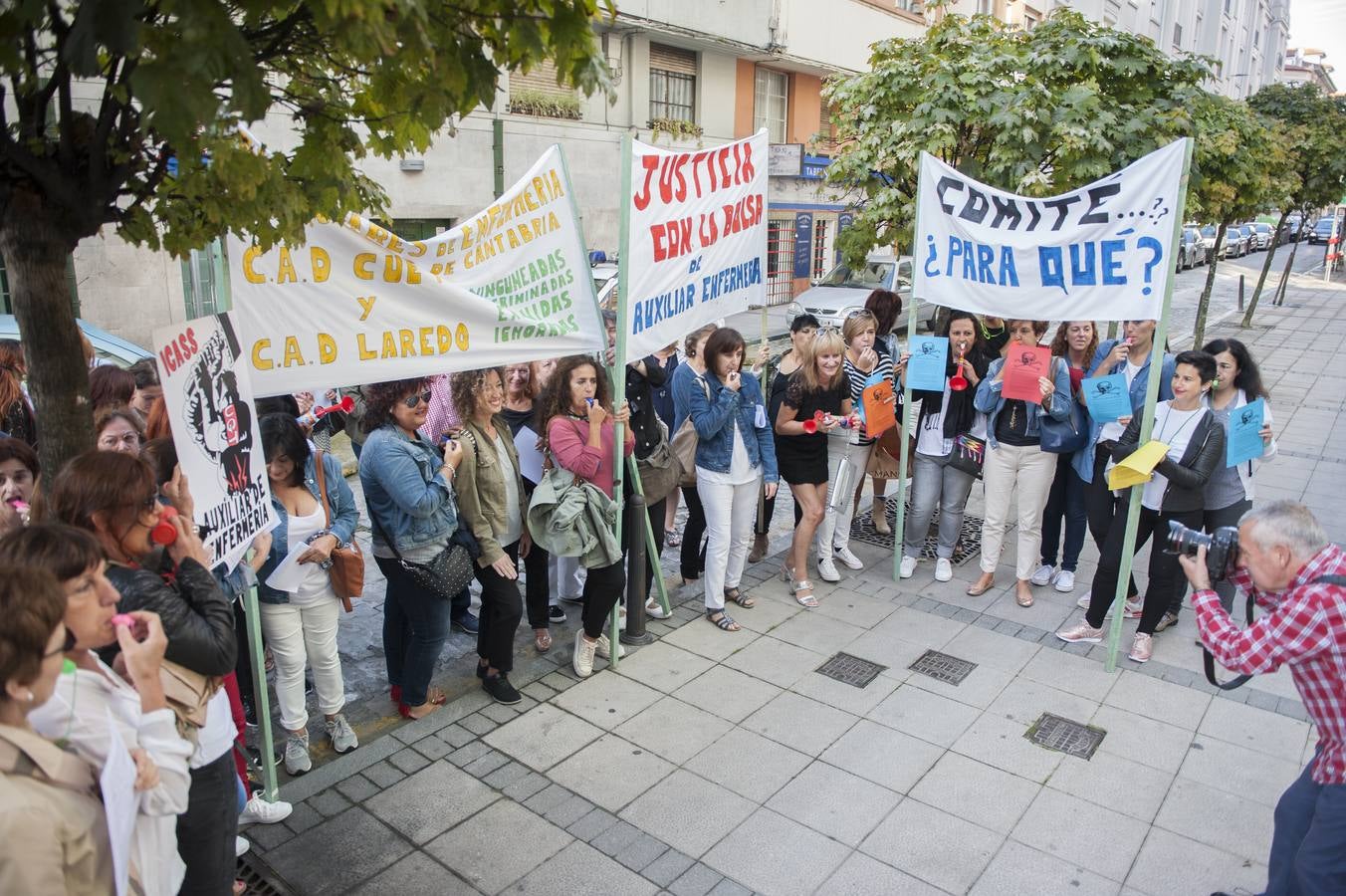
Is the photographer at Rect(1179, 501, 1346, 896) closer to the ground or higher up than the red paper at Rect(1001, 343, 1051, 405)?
closer to the ground

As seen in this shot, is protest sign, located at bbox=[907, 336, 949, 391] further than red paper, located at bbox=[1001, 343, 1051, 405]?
Yes

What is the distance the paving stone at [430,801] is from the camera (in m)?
4.29

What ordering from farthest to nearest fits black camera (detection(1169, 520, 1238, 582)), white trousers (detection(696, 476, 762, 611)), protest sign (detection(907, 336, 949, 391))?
protest sign (detection(907, 336, 949, 391)) → white trousers (detection(696, 476, 762, 611)) → black camera (detection(1169, 520, 1238, 582))

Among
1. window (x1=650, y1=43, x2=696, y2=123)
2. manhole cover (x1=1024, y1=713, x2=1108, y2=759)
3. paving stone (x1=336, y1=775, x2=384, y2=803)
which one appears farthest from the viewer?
window (x1=650, y1=43, x2=696, y2=123)

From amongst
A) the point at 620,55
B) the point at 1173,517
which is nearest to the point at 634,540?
the point at 1173,517

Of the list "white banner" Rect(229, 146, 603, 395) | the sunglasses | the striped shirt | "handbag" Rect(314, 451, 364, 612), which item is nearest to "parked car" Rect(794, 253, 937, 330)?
the striped shirt

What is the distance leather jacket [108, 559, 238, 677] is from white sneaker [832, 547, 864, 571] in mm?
5031

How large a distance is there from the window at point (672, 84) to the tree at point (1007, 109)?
13.9 meters

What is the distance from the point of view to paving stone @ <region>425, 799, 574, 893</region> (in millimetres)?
3986

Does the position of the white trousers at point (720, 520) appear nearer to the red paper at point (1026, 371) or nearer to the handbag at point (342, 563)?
the red paper at point (1026, 371)

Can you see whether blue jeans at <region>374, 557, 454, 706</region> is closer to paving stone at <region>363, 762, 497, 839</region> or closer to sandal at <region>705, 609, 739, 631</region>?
paving stone at <region>363, 762, 497, 839</region>

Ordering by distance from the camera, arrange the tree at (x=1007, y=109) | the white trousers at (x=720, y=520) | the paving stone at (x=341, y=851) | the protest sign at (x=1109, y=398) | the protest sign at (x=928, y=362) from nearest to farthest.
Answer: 1. the paving stone at (x=341, y=851)
2. the protest sign at (x=1109, y=398)
3. the white trousers at (x=720, y=520)
4. the protest sign at (x=928, y=362)
5. the tree at (x=1007, y=109)

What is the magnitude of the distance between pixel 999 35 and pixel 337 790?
8.80 metres

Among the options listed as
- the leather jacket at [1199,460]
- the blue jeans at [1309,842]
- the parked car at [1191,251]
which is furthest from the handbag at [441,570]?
the parked car at [1191,251]
